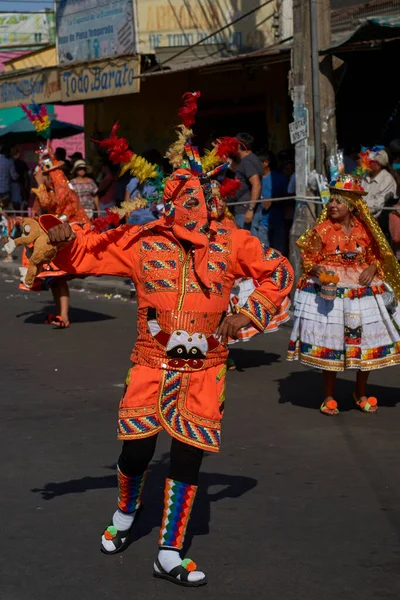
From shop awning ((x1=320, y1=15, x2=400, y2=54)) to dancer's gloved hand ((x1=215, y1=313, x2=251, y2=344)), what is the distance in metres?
7.77

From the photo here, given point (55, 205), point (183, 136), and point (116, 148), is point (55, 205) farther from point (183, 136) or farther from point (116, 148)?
point (183, 136)

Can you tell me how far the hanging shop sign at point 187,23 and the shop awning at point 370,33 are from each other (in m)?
6.03

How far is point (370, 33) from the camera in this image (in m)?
12.8

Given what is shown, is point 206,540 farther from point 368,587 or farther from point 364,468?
point 364,468

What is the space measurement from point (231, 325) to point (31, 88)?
Result: 721 inches

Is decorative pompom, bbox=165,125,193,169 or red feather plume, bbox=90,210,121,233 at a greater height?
decorative pompom, bbox=165,125,193,169

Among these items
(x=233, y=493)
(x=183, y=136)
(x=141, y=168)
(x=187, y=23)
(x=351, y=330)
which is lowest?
(x=233, y=493)

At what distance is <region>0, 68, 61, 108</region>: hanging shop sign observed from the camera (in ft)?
71.2

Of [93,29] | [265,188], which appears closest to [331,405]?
[265,188]

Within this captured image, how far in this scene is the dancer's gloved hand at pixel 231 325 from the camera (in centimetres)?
514

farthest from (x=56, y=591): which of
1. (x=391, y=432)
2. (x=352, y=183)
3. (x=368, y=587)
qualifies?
(x=352, y=183)

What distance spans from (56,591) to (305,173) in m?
9.40

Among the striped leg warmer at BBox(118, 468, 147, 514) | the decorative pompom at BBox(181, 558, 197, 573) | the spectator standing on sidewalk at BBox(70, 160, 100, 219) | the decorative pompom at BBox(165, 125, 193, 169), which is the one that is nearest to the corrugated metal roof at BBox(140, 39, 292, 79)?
the spectator standing on sidewalk at BBox(70, 160, 100, 219)

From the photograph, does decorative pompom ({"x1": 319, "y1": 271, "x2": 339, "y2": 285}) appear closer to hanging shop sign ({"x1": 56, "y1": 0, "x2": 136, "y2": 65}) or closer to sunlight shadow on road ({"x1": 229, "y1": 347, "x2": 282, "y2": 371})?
sunlight shadow on road ({"x1": 229, "y1": 347, "x2": 282, "y2": 371})
